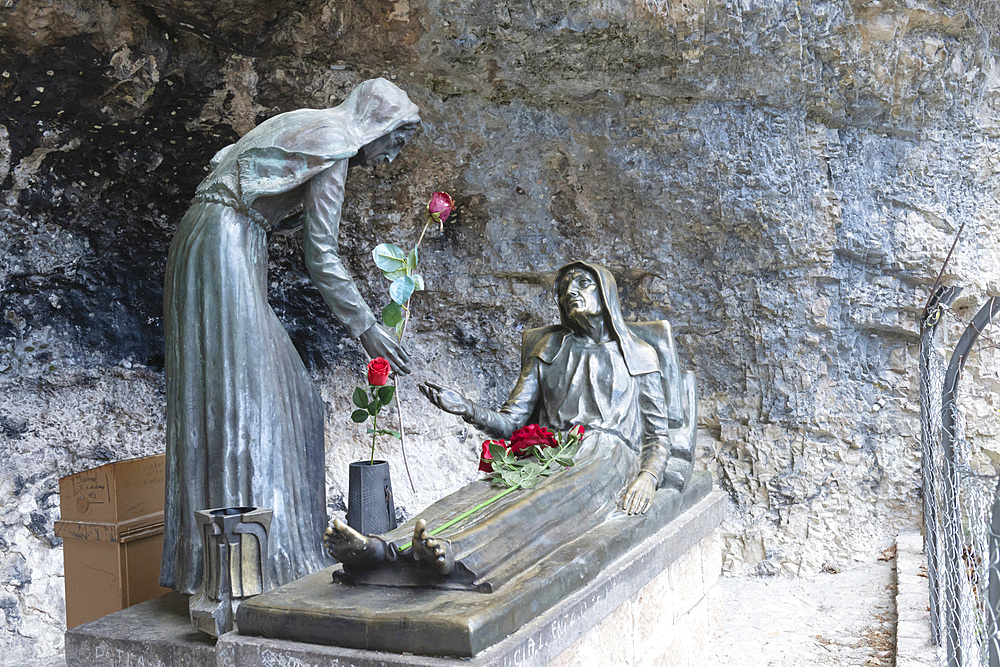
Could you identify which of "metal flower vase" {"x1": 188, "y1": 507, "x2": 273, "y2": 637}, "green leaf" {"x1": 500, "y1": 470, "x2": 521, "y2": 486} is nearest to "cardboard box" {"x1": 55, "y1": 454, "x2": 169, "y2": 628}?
"metal flower vase" {"x1": 188, "y1": 507, "x2": 273, "y2": 637}

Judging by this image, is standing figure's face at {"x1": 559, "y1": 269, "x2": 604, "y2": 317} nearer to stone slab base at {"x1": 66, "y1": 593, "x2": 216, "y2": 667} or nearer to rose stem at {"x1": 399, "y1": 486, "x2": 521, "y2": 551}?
rose stem at {"x1": 399, "y1": 486, "x2": 521, "y2": 551}

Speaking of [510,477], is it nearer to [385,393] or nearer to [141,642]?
[385,393]

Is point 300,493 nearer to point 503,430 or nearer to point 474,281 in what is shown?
point 503,430

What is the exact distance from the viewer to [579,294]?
11.6ft

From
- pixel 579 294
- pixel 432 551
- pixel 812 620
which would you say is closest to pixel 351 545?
pixel 432 551

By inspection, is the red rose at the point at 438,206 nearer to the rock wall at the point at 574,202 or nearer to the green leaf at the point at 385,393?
the green leaf at the point at 385,393

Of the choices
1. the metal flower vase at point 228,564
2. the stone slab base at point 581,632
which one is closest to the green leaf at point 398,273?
the metal flower vase at point 228,564

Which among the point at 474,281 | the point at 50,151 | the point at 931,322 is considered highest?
the point at 50,151

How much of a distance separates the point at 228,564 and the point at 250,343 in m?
0.70

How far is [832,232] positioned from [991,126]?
1.13 meters

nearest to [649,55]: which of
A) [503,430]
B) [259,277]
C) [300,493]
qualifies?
[503,430]

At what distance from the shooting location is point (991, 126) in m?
5.04

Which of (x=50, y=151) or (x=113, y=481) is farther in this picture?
(x=50, y=151)

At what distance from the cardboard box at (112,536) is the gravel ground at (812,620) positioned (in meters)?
2.45
